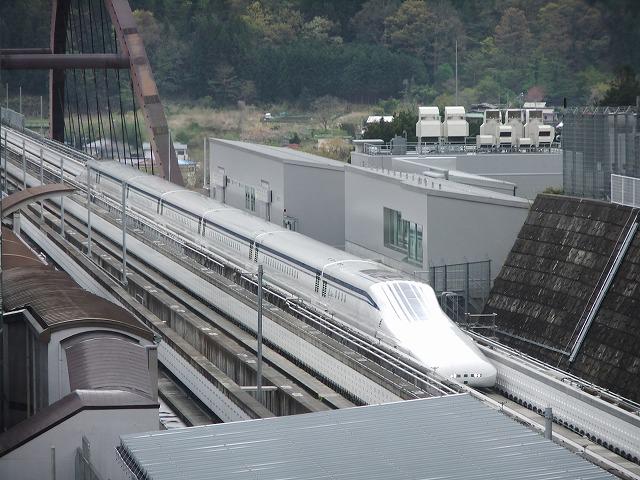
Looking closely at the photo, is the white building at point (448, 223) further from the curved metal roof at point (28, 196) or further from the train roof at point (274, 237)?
the curved metal roof at point (28, 196)

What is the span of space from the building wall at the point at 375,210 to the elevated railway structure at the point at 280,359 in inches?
148

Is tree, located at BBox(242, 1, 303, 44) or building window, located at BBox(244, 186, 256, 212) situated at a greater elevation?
tree, located at BBox(242, 1, 303, 44)

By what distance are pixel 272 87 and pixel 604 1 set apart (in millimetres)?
66310

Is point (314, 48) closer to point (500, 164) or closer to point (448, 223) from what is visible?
point (500, 164)

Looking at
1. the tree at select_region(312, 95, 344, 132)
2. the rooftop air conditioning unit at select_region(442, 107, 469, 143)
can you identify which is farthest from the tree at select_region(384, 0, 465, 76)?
the rooftop air conditioning unit at select_region(442, 107, 469, 143)

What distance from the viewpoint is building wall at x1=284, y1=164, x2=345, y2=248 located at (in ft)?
140

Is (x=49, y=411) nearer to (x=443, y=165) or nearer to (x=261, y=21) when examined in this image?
(x=443, y=165)

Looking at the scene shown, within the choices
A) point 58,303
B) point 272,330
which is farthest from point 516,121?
point 58,303

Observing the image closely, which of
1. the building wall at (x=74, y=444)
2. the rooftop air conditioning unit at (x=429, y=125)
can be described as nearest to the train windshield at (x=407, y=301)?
the building wall at (x=74, y=444)

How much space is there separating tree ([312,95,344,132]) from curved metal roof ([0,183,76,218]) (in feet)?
163

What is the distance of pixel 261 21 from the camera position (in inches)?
3499

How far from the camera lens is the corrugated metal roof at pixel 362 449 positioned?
46.2 feet

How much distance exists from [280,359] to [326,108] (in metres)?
59.0

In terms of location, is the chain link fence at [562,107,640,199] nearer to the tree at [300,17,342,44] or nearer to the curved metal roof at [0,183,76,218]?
the curved metal roof at [0,183,76,218]
